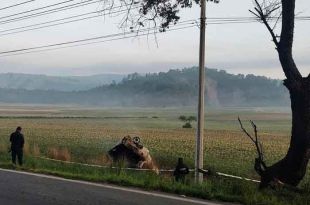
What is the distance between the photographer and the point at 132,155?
21438 millimetres

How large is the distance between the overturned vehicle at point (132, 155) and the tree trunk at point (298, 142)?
9.39m

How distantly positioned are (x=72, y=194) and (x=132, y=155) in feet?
34.1

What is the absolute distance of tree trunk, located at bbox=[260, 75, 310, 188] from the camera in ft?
37.6

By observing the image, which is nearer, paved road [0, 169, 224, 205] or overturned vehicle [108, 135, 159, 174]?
paved road [0, 169, 224, 205]

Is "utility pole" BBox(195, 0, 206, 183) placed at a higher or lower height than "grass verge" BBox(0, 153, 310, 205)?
higher

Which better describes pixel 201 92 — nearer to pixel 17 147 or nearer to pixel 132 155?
pixel 17 147

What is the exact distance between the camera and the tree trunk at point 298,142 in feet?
37.6

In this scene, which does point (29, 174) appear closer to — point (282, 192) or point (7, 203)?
point (7, 203)

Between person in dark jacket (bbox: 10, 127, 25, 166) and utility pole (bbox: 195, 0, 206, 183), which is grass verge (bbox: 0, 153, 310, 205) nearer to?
utility pole (bbox: 195, 0, 206, 183)

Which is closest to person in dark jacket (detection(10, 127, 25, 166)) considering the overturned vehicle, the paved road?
the overturned vehicle

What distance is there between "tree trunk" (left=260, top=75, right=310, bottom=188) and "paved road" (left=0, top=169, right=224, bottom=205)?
93.3 inches

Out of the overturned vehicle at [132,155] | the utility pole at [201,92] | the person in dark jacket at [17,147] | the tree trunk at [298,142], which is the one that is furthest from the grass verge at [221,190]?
the overturned vehicle at [132,155]

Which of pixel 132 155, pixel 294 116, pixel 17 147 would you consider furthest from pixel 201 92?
pixel 132 155

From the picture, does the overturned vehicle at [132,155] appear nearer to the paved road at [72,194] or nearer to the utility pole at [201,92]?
the utility pole at [201,92]
